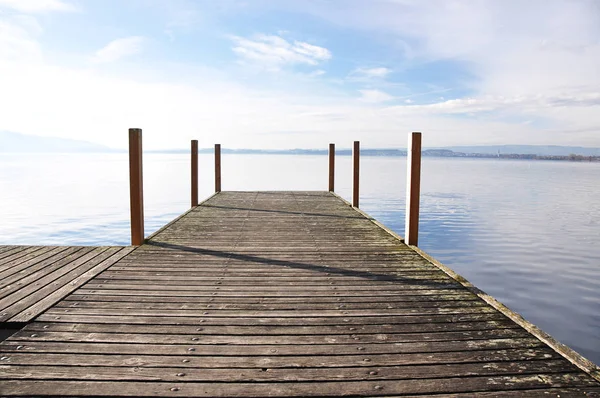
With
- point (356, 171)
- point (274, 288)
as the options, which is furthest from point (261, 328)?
point (356, 171)

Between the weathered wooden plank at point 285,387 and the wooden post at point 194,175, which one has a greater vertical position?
the wooden post at point 194,175

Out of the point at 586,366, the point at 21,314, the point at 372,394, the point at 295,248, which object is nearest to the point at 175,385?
the point at 372,394

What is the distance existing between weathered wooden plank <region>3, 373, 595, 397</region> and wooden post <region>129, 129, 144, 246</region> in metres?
3.54

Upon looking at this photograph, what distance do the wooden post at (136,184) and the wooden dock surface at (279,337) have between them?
0.79 m

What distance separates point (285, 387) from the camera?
243 cm

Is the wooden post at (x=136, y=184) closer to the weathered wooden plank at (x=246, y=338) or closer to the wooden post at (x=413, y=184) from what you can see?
the weathered wooden plank at (x=246, y=338)

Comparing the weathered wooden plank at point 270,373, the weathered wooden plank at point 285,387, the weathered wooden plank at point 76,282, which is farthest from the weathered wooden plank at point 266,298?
the weathered wooden plank at point 285,387

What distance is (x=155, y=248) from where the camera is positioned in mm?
5773

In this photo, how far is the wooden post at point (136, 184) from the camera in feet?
19.3

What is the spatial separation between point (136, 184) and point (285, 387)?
172 inches

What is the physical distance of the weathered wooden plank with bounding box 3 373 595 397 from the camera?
238 centimetres

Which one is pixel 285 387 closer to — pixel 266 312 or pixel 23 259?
pixel 266 312

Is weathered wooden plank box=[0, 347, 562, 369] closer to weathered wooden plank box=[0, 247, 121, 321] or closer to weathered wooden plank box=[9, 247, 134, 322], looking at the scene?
weathered wooden plank box=[9, 247, 134, 322]

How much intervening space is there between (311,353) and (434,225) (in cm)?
1452
